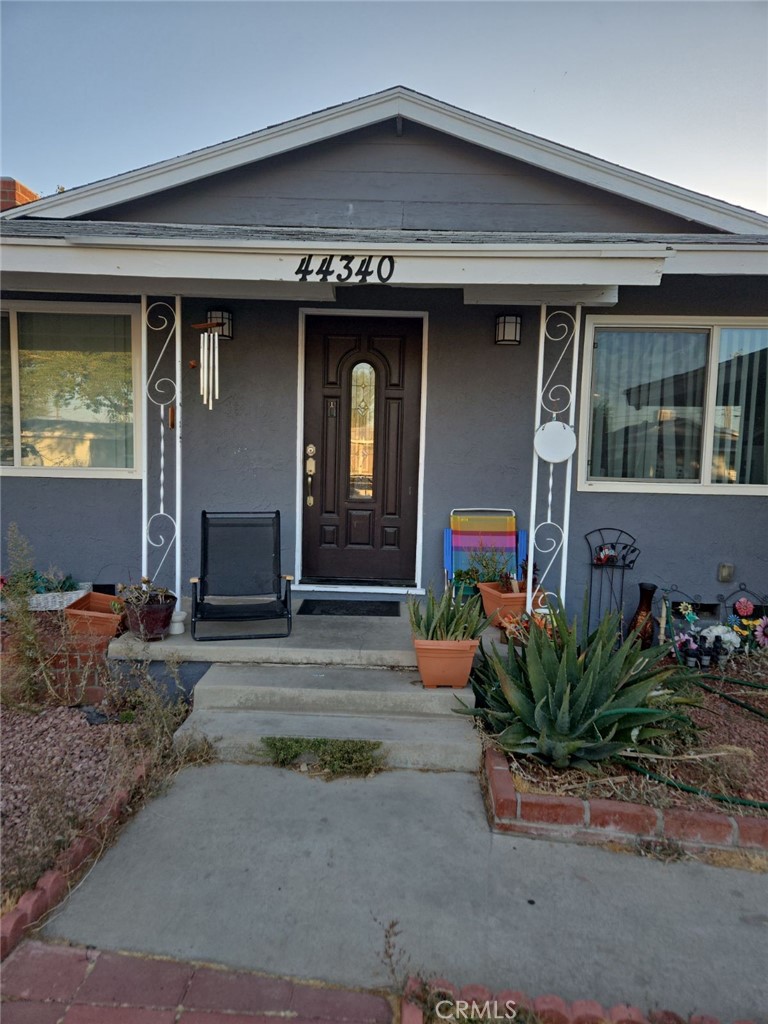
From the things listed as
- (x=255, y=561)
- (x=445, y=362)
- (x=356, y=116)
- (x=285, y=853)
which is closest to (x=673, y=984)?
(x=285, y=853)

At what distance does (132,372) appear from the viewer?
514 cm

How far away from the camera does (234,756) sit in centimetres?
327

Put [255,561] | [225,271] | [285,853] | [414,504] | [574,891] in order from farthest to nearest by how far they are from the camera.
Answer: [414,504], [255,561], [225,271], [285,853], [574,891]

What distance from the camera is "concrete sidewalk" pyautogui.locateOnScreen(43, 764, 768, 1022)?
199 cm

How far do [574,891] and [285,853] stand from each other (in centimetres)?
115

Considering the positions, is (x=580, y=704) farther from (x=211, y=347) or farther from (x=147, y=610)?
(x=211, y=347)

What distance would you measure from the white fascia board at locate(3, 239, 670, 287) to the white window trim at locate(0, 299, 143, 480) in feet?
3.84

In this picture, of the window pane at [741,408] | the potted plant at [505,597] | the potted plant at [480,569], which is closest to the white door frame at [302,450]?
the potted plant at [480,569]

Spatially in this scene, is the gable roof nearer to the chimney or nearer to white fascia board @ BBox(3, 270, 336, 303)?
white fascia board @ BBox(3, 270, 336, 303)

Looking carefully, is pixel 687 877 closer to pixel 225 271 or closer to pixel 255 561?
pixel 255 561

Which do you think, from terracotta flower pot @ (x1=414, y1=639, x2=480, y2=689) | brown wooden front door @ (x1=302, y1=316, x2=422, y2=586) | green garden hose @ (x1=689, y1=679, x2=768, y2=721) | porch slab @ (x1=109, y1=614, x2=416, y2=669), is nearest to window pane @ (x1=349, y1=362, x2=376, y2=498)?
brown wooden front door @ (x1=302, y1=316, x2=422, y2=586)

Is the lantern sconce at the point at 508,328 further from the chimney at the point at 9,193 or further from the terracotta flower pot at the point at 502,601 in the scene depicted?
the chimney at the point at 9,193

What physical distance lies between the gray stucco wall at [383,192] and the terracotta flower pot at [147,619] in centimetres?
334

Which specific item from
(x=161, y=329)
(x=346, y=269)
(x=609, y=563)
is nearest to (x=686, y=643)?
(x=609, y=563)
